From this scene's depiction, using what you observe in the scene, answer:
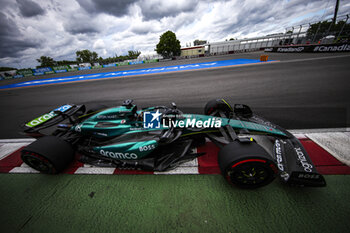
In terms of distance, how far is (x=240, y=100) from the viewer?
14.0 feet

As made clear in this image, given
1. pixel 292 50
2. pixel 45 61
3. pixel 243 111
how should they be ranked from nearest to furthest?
pixel 243 111 → pixel 292 50 → pixel 45 61

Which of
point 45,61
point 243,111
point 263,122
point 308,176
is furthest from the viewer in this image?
point 45,61

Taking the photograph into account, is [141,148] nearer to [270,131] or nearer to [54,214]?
[54,214]

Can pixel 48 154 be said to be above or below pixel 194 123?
below

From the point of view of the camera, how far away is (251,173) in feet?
5.13

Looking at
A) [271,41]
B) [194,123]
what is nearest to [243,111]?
[194,123]

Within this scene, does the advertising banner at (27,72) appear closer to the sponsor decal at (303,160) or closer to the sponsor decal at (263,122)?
the sponsor decal at (263,122)

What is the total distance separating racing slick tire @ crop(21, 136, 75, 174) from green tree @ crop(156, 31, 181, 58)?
46578mm

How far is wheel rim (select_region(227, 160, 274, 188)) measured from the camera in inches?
57.9

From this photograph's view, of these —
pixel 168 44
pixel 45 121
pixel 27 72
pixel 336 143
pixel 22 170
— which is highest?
pixel 168 44

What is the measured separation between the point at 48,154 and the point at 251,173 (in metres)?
2.84

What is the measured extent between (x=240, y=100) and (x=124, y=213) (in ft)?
14.0

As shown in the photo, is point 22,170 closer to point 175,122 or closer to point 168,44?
point 175,122

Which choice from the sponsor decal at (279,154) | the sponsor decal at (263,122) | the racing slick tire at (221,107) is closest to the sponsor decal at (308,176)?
the sponsor decal at (279,154)
